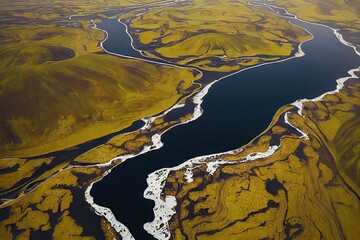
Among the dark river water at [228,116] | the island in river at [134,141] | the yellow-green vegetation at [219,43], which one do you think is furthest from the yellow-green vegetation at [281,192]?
the yellow-green vegetation at [219,43]

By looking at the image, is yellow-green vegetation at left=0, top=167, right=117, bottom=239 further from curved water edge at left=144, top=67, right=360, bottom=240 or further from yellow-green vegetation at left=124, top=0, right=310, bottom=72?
yellow-green vegetation at left=124, top=0, right=310, bottom=72

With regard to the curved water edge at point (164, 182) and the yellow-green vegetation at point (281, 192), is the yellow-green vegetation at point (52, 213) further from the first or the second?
the yellow-green vegetation at point (281, 192)

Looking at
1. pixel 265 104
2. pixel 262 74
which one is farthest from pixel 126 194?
pixel 262 74

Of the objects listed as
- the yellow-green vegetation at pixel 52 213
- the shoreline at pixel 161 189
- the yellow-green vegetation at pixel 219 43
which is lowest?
the yellow-green vegetation at pixel 52 213

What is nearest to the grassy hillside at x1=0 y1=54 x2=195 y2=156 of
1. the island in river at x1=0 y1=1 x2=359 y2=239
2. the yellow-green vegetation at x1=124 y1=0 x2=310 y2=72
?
the island in river at x1=0 y1=1 x2=359 y2=239

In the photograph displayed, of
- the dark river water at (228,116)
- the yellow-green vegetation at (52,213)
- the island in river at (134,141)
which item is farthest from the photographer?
the dark river water at (228,116)
